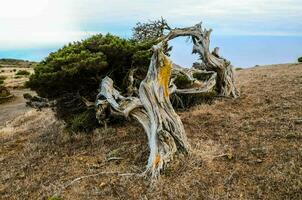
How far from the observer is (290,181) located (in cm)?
882

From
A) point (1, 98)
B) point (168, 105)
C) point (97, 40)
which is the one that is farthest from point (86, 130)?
point (1, 98)

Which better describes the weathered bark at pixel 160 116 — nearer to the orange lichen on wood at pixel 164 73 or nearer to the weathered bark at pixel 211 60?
the orange lichen on wood at pixel 164 73

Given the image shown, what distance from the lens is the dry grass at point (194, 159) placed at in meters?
9.12

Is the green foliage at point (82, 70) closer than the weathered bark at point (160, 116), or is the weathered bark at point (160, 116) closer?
the weathered bark at point (160, 116)

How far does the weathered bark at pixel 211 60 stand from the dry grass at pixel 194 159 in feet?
6.06

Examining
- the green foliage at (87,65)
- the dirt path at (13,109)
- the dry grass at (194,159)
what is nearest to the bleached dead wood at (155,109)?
the dry grass at (194,159)

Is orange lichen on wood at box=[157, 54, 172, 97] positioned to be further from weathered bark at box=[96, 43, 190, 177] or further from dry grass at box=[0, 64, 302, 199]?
dry grass at box=[0, 64, 302, 199]

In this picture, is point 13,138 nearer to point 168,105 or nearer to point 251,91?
point 168,105

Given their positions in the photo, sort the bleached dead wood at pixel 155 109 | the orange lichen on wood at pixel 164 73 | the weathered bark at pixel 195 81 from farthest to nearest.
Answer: the weathered bark at pixel 195 81
the orange lichen on wood at pixel 164 73
the bleached dead wood at pixel 155 109

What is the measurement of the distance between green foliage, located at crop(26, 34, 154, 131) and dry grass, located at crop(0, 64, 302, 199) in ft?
3.53

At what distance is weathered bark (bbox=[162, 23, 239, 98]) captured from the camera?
18578 millimetres

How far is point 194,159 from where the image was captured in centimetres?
1043

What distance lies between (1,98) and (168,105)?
28.5 meters

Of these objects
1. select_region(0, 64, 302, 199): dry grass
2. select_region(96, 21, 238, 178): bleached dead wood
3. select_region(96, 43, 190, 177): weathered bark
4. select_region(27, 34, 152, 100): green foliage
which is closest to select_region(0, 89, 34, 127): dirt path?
select_region(0, 64, 302, 199): dry grass
